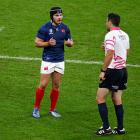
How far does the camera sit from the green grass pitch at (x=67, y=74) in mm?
14453

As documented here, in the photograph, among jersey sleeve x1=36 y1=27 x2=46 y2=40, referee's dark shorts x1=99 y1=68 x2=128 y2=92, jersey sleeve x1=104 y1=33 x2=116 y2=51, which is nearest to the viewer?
jersey sleeve x1=104 y1=33 x2=116 y2=51

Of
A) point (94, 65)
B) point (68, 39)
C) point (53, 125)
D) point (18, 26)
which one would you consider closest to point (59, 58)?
point (68, 39)

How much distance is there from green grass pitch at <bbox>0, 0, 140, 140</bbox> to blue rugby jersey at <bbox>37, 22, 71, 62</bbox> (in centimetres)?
144

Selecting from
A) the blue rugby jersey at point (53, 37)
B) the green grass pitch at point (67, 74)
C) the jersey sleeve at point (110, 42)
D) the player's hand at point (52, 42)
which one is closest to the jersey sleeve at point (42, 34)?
the blue rugby jersey at point (53, 37)

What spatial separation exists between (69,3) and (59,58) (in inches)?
402

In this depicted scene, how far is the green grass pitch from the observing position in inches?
569

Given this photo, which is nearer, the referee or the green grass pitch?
the referee

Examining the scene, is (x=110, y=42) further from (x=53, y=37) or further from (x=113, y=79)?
(x=53, y=37)

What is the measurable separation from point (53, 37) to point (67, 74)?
158 inches

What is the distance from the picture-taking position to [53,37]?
14.7 meters

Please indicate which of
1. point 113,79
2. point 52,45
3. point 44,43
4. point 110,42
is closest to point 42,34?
point 44,43

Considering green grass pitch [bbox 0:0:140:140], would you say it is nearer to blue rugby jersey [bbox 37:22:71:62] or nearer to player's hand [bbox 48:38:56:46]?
blue rugby jersey [bbox 37:22:71:62]

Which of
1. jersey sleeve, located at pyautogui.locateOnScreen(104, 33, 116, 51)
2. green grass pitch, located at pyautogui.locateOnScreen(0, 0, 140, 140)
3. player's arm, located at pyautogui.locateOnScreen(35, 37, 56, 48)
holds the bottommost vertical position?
green grass pitch, located at pyautogui.locateOnScreen(0, 0, 140, 140)

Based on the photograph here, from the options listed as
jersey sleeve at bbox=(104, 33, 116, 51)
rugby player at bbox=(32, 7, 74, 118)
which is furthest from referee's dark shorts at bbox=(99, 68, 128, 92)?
rugby player at bbox=(32, 7, 74, 118)
